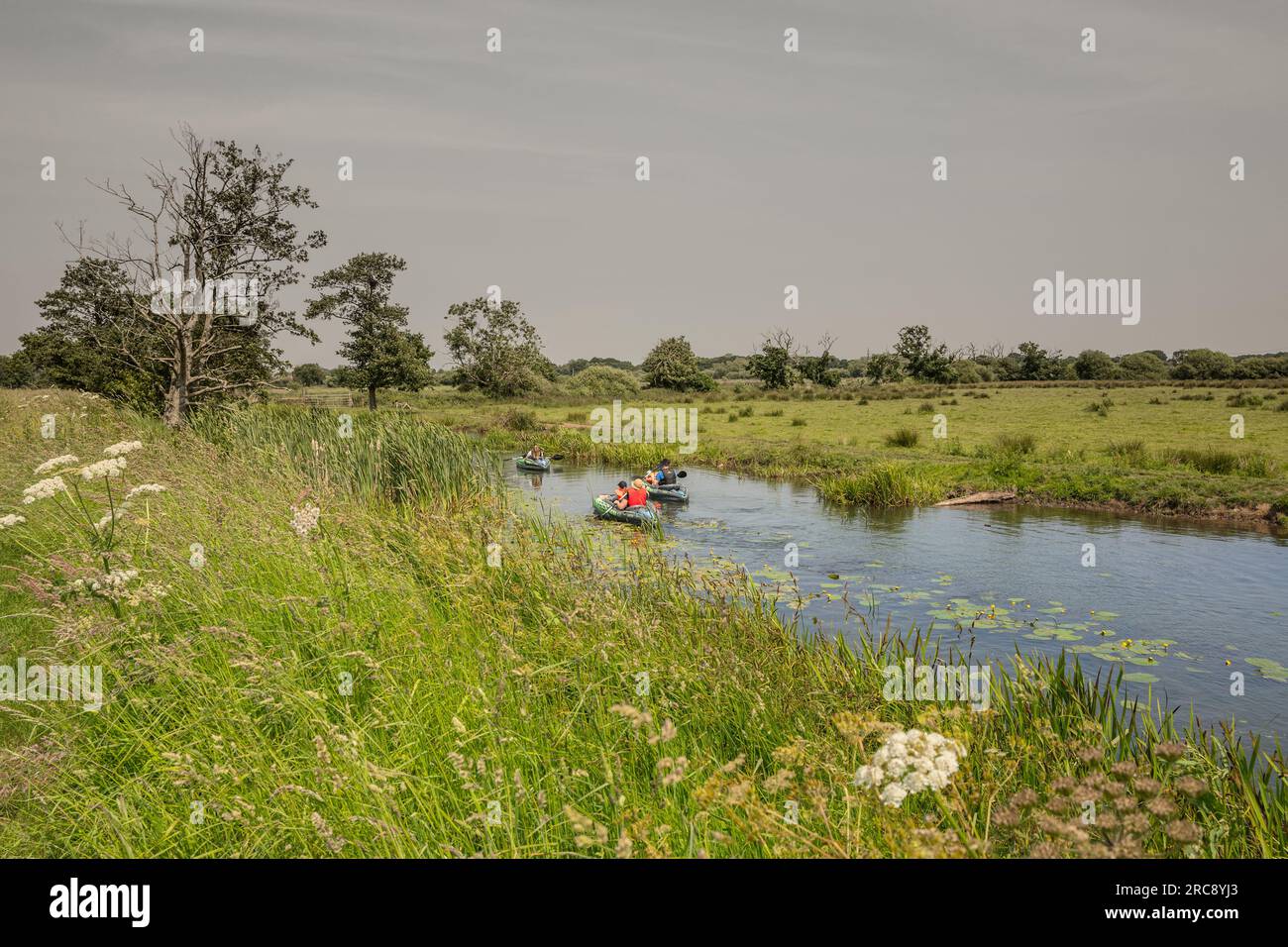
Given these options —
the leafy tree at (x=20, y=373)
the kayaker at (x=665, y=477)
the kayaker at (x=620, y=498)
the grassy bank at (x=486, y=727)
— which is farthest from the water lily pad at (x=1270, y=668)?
the leafy tree at (x=20, y=373)

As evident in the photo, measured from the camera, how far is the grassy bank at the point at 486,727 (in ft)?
10.1

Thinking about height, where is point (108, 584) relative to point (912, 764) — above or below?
above

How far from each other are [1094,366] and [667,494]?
3086 inches

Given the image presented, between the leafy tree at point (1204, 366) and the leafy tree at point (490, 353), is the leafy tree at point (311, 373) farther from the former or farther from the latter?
the leafy tree at point (1204, 366)

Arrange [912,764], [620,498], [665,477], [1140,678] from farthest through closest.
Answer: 1. [665,477]
2. [620,498]
3. [1140,678]
4. [912,764]

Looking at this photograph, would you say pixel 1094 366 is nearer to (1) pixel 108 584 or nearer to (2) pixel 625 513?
(2) pixel 625 513

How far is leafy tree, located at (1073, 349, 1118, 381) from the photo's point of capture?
80250mm

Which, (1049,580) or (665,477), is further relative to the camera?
(665,477)

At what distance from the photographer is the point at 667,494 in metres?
21.6

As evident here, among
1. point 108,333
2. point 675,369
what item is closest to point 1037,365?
point 675,369

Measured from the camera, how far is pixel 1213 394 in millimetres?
46656

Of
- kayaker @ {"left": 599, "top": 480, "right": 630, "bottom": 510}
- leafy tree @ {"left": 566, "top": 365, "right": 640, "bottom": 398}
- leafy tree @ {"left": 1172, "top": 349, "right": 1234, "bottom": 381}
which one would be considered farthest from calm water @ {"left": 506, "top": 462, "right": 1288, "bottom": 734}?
leafy tree @ {"left": 566, "top": 365, "right": 640, "bottom": 398}

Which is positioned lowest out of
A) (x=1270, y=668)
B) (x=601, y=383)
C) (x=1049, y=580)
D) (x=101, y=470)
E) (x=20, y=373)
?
(x=1270, y=668)

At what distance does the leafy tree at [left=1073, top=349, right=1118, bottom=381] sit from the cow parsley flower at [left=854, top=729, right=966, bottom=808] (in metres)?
89.2
